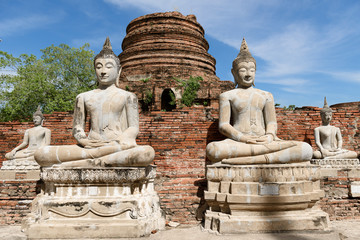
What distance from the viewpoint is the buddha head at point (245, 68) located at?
4.61 meters

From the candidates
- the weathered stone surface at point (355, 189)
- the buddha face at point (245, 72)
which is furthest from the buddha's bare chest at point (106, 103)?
the weathered stone surface at point (355, 189)

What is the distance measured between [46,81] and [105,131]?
1623 centimetres

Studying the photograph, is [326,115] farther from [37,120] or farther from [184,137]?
[37,120]

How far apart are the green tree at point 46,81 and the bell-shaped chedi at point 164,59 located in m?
5.64

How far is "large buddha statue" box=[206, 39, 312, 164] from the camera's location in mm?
4043

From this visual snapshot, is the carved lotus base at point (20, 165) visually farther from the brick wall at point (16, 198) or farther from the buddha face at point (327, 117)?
the buddha face at point (327, 117)

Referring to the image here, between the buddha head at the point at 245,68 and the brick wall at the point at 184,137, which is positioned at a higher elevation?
the buddha head at the point at 245,68

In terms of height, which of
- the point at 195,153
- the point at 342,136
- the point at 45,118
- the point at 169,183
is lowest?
the point at 169,183

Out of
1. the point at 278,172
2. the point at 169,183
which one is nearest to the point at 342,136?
the point at 278,172

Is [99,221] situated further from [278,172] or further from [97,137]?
[278,172]

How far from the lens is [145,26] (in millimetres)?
15312

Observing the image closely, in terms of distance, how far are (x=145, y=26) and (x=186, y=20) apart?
250cm

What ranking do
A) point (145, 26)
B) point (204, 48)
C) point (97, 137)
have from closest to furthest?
point (97, 137) → point (145, 26) → point (204, 48)

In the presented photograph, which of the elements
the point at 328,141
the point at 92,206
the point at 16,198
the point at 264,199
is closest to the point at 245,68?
the point at 264,199
